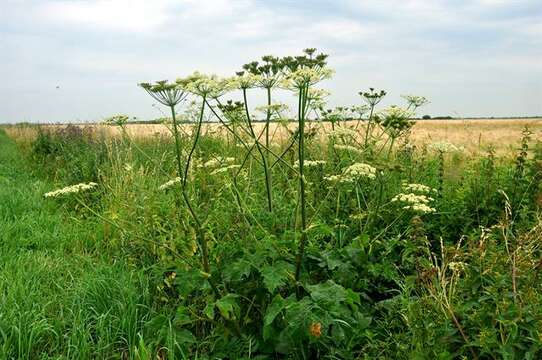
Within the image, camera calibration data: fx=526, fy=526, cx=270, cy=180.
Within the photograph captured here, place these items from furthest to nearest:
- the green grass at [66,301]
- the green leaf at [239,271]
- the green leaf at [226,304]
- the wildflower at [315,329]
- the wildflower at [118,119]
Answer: the wildflower at [118,119], the green grass at [66,301], the green leaf at [239,271], the green leaf at [226,304], the wildflower at [315,329]

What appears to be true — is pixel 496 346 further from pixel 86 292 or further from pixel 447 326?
pixel 86 292

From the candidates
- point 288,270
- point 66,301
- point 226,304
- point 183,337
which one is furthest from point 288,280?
point 66,301

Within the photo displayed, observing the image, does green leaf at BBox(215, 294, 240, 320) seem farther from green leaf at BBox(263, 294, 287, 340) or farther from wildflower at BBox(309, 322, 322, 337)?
wildflower at BBox(309, 322, 322, 337)

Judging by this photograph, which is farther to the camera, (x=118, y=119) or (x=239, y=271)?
(x=118, y=119)

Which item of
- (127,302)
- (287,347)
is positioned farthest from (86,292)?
(287,347)

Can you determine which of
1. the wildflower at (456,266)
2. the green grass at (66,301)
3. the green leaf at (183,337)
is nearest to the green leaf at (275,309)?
the green leaf at (183,337)

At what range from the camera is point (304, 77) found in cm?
287

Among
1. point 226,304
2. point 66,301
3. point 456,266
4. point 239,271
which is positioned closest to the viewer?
point 226,304

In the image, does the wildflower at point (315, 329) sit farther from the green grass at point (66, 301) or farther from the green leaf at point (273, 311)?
the green grass at point (66, 301)

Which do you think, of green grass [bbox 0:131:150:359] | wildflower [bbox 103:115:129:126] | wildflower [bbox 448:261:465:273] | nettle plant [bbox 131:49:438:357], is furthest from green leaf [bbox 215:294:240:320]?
wildflower [bbox 103:115:129:126]

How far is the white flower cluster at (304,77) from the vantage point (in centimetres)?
284

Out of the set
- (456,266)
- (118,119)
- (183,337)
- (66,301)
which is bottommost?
(66,301)

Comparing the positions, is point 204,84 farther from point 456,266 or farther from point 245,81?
point 456,266

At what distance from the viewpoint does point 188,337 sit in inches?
123
